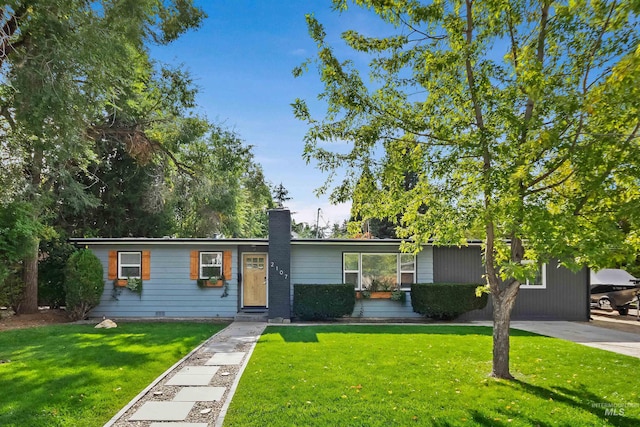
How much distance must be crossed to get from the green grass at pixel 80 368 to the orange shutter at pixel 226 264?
2425mm

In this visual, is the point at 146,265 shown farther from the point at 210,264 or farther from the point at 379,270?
the point at 379,270

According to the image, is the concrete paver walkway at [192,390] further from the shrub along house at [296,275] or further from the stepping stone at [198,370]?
the shrub along house at [296,275]

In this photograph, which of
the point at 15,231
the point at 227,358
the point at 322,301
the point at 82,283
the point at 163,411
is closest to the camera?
the point at 163,411

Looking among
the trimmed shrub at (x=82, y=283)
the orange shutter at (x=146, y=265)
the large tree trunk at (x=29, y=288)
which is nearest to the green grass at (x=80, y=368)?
the trimmed shrub at (x=82, y=283)

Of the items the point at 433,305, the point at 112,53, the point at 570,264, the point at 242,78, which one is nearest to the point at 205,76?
the point at 242,78

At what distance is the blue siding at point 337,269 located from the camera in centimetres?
1285

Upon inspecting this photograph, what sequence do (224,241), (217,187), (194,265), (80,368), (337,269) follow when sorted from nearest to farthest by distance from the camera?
Answer: (80,368)
(224,241)
(194,265)
(337,269)
(217,187)

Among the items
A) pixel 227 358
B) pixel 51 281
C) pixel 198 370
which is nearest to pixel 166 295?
pixel 51 281

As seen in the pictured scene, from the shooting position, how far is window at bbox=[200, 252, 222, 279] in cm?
1291

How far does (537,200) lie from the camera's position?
208 inches

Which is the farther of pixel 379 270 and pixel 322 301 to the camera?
pixel 379 270

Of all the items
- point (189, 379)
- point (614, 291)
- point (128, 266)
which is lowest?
point (614, 291)

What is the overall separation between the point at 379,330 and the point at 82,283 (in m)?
8.64

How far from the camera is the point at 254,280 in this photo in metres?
13.4
